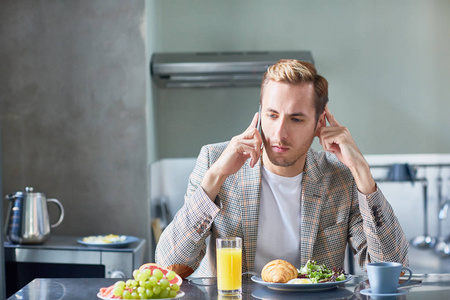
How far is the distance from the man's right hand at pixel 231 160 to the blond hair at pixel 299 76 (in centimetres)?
23

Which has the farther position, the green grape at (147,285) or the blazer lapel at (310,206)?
the blazer lapel at (310,206)

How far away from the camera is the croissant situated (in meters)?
1.59

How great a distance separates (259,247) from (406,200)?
2554 millimetres

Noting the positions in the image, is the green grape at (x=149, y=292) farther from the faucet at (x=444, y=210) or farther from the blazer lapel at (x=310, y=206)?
the faucet at (x=444, y=210)

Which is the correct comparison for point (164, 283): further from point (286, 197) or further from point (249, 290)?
point (286, 197)

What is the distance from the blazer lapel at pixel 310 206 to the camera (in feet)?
6.60

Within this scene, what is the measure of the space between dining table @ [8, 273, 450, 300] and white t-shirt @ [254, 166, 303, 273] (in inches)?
11.7

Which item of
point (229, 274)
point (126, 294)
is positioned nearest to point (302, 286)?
point (229, 274)

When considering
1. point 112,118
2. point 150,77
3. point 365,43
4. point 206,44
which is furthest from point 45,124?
point 365,43

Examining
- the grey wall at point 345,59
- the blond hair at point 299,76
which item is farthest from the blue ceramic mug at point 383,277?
the grey wall at point 345,59

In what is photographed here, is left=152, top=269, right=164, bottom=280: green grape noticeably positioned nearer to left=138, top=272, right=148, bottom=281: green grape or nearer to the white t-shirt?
left=138, top=272, right=148, bottom=281: green grape

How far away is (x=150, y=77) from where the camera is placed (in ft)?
12.5

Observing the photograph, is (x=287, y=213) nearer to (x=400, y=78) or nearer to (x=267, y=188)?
(x=267, y=188)

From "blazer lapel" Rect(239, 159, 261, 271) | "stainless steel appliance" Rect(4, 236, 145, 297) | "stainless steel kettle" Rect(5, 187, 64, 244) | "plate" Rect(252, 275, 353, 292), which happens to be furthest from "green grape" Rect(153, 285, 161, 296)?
"stainless steel kettle" Rect(5, 187, 64, 244)
